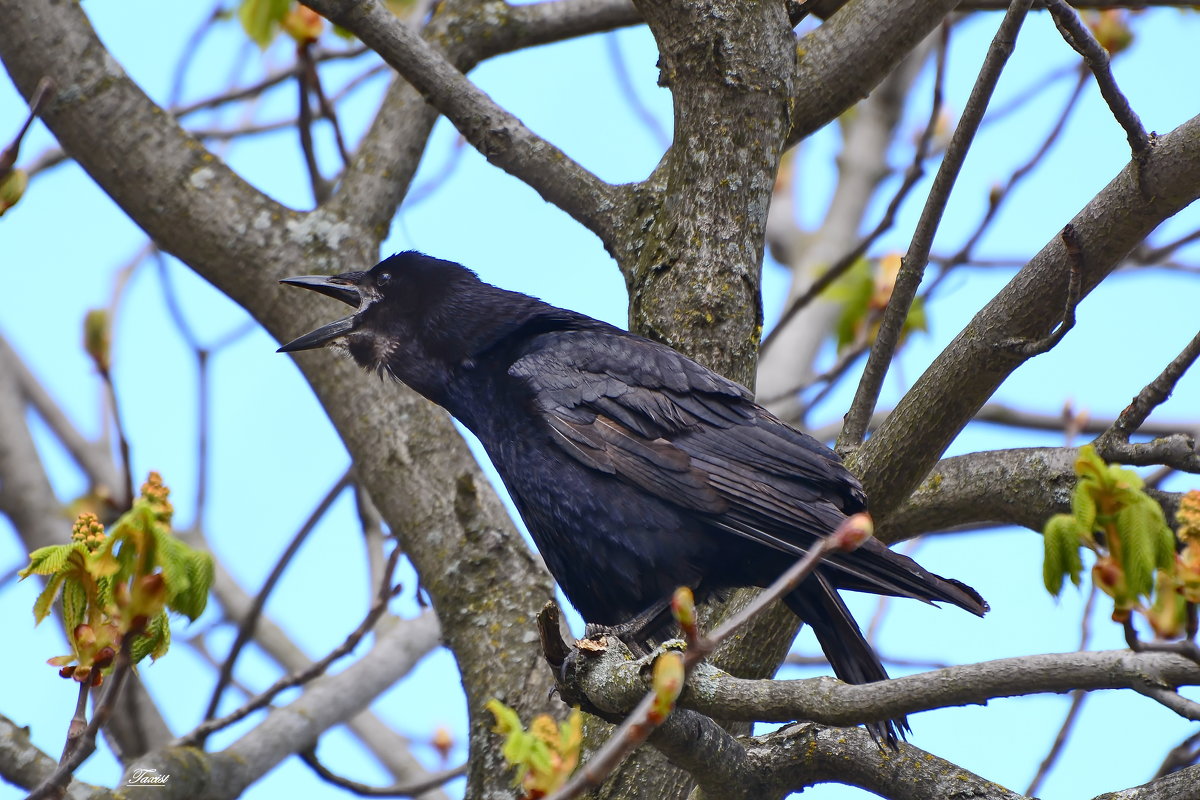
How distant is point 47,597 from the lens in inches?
108

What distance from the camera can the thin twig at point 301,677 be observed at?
4688mm

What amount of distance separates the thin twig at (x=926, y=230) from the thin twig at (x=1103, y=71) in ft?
0.72

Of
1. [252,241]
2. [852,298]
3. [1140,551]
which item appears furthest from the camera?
[852,298]

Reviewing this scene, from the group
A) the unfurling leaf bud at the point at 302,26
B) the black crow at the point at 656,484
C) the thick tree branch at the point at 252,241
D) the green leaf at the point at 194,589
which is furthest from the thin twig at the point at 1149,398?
the unfurling leaf bud at the point at 302,26

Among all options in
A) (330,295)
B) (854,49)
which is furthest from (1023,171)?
(330,295)

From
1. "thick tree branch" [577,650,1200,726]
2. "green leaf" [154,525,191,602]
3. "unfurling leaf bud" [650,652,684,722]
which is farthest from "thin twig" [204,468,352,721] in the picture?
"unfurling leaf bud" [650,652,684,722]

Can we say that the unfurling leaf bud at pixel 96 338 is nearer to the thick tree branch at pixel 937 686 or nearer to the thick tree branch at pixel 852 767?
the thick tree branch at pixel 852 767

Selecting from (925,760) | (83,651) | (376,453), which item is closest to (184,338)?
(376,453)

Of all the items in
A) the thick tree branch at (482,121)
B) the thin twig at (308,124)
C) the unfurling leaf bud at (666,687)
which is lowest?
A: the unfurling leaf bud at (666,687)

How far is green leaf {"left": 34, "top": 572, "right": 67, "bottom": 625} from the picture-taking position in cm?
267

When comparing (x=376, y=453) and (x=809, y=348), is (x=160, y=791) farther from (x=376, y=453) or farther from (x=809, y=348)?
(x=809, y=348)

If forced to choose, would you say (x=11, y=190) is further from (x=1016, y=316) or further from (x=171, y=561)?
(x=1016, y=316)

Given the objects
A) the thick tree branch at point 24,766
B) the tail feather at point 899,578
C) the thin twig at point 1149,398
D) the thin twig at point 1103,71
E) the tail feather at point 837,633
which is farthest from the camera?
the tail feather at point 837,633

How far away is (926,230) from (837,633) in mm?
1254
